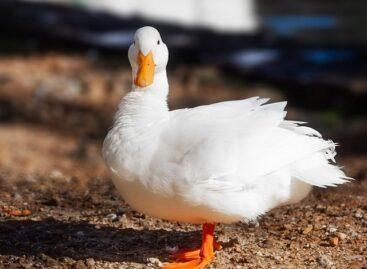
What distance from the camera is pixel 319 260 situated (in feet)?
14.1

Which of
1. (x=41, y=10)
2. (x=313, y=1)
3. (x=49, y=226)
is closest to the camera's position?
(x=49, y=226)

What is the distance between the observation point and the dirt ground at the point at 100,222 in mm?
4359

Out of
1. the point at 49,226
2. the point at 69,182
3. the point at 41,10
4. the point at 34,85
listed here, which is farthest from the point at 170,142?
the point at 41,10

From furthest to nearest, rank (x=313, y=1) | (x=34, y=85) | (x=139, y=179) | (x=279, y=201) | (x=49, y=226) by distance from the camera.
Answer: (x=313, y=1) → (x=34, y=85) → (x=49, y=226) → (x=279, y=201) → (x=139, y=179)

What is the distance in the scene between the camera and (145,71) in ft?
13.6

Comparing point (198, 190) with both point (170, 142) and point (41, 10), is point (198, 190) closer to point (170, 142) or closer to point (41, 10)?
point (170, 142)

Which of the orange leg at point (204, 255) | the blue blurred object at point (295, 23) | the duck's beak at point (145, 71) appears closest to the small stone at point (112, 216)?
the orange leg at point (204, 255)

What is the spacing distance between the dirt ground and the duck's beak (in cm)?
98

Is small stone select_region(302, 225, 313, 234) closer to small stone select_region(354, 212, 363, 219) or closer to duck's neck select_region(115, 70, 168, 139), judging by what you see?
small stone select_region(354, 212, 363, 219)

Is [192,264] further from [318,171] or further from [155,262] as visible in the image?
[318,171]

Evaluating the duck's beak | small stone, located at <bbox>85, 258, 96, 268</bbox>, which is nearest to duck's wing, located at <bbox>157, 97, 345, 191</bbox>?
the duck's beak

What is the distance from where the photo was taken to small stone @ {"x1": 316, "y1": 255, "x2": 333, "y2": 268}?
423 centimetres

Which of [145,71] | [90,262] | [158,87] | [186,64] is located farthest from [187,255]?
[186,64]

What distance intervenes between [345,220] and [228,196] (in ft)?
4.11
